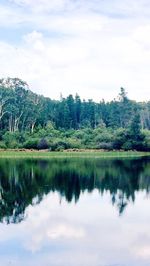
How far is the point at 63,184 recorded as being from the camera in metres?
31.2

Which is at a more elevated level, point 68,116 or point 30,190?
point 68,116

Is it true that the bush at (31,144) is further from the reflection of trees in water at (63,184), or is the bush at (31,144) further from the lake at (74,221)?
the lake at (74,221)

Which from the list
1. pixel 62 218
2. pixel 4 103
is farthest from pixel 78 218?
pixel 4 103

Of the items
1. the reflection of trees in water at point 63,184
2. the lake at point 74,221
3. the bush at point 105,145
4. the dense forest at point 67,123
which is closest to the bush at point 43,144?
the dense forest at point 67,123

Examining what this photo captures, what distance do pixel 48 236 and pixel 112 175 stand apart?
2112cm

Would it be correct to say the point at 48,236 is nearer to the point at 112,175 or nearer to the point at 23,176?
the point at 23,176

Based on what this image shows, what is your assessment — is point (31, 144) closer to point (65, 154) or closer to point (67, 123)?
point (65, 154)

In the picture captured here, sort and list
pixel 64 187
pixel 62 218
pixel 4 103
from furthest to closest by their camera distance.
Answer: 1. pixel 4 103
2. pixel 64 187
3. pixel 62 218

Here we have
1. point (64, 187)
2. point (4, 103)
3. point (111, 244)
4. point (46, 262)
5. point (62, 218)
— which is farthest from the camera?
point (4, 103)

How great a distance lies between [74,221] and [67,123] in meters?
70.0

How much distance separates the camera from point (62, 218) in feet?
65.5

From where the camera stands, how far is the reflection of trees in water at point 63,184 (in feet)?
76.5

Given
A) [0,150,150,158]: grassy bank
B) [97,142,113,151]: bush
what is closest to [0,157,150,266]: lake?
[0,150,150,158]: grassy bank

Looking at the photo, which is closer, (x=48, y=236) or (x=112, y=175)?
(x=48, y=236)
